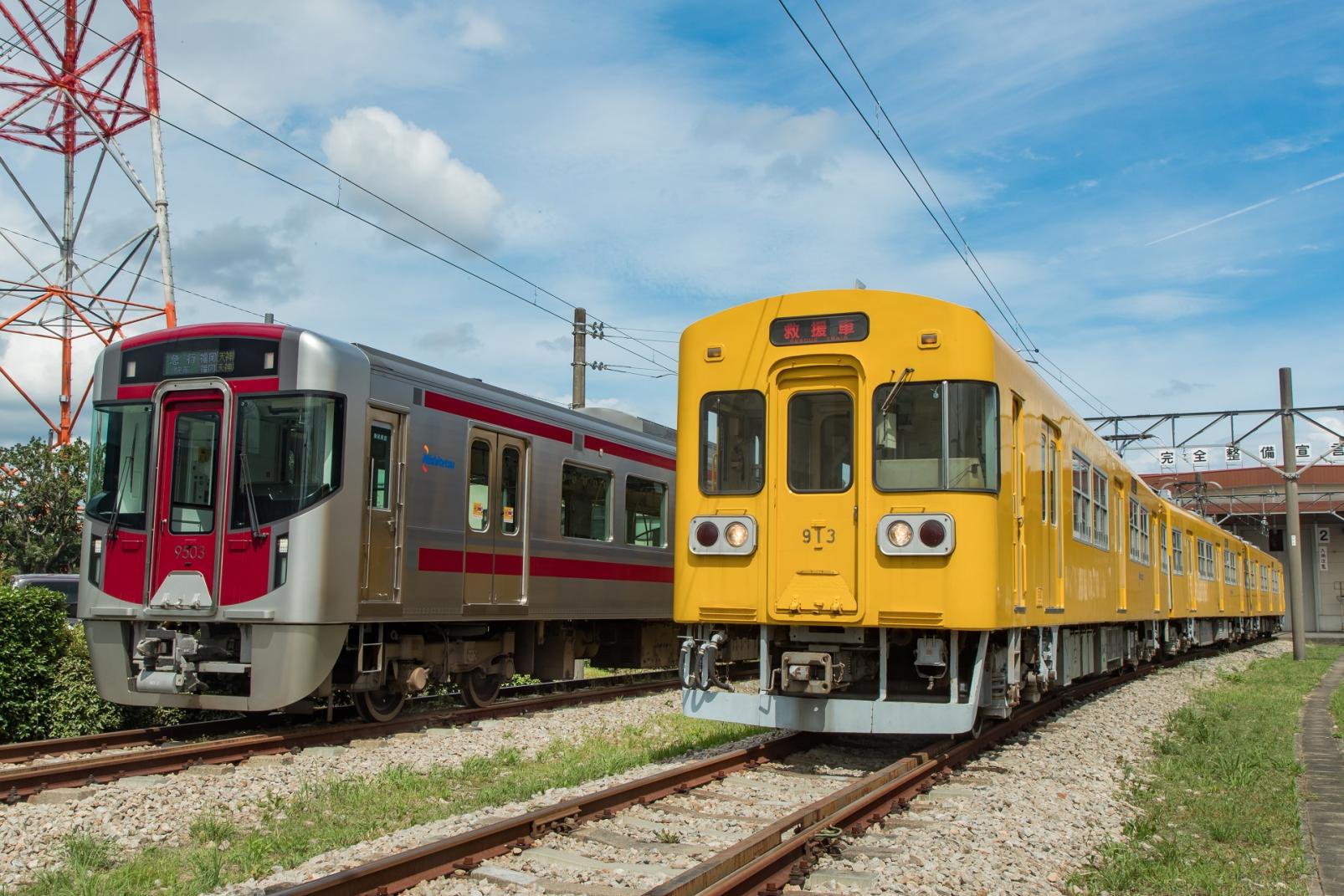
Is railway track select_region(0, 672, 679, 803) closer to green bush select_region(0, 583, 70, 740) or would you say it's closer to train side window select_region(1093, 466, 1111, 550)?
green bush select_region(0, 583, 70, 740)

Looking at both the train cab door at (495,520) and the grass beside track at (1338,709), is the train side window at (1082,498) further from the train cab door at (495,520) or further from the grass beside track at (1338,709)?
the train cab door at (495,520)

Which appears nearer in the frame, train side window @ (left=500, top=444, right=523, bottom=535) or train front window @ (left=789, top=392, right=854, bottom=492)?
train front window @ (left=789, top=392, right=854, bottom=492)

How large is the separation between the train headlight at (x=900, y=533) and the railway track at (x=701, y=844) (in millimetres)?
1472

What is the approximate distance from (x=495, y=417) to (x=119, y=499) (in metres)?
3.52

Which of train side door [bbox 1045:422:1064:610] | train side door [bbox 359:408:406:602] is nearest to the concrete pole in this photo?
train side door [bbox 1045:422:1064:610]

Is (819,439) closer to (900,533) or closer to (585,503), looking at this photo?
(900,533)

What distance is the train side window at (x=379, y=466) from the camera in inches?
389

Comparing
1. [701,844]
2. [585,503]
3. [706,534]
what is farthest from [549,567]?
[701,844]

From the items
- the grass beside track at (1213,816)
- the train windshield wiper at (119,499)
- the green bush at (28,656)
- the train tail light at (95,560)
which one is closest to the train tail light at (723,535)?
the grass beside track at (1213,816)

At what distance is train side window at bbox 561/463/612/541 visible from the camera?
511 inches

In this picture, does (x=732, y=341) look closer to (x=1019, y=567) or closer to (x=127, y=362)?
(x=1019, y=567)

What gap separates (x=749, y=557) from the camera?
27.9 feet

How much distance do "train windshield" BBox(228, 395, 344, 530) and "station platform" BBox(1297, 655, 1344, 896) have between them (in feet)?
23.3

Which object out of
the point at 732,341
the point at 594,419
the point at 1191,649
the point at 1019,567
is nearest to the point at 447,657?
the point at 594,419
